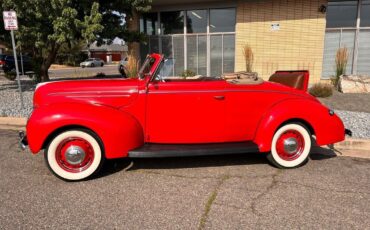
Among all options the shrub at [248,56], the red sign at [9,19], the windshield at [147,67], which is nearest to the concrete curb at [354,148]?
the windshield at [147,67]

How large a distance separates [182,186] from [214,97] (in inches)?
50.4

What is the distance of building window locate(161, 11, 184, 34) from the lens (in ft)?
47.3

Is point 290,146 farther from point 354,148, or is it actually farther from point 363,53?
point 363,53

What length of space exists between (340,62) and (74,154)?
11.2m

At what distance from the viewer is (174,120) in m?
4.22

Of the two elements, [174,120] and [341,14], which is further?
[341,14]

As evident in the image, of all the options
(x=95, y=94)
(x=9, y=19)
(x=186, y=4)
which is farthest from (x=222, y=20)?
(x=95, y=94)

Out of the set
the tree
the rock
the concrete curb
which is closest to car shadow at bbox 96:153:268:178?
the concrete curb

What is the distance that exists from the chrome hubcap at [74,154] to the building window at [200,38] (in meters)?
10.2

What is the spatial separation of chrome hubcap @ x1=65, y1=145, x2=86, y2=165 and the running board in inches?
23.8

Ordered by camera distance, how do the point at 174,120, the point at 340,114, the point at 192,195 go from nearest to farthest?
1. the point at 192,195
2. the point at 174,120
3. the point at 340,114

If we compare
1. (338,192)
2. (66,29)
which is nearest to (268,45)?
(66,29)

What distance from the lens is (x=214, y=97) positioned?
4.23 metres

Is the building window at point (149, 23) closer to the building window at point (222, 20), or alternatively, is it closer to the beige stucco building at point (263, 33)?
the beige stucco building at point (263, 33)
